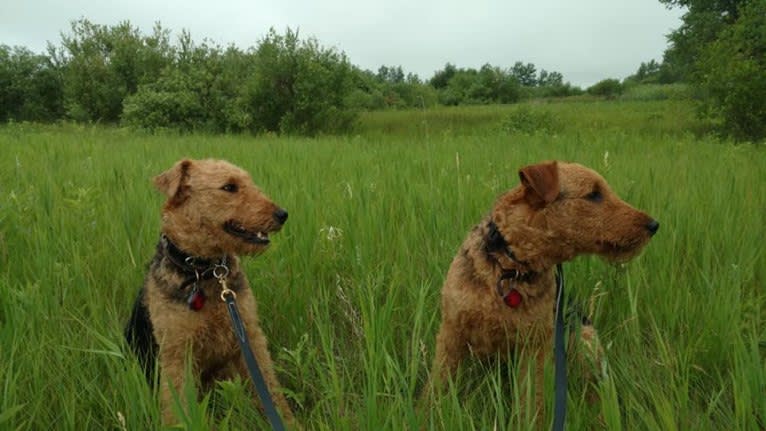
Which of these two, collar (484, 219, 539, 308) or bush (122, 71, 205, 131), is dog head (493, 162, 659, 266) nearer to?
collar (484, 219, 539, 308)

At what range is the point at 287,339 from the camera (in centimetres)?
292

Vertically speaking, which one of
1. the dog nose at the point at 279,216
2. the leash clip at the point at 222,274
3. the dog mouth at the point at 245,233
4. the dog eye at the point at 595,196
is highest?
the dog eye at the point at 595,196

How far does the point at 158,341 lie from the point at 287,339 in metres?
0.78

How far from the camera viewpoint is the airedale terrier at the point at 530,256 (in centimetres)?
238

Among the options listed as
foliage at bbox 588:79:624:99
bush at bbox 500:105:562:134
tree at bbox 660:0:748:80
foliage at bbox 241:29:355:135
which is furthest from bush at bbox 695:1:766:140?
foliage at bbox 588:79:624:99

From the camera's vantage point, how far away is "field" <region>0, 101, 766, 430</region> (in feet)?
6.08

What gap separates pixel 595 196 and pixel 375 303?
133 centimetres

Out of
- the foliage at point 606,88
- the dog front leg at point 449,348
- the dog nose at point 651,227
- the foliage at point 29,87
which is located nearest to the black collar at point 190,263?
the dog front leg at point 449,348

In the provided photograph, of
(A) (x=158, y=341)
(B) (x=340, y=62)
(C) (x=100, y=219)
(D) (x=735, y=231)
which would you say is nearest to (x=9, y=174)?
(C) (x=100, y=219)

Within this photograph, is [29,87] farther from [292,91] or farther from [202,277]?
[202,277]

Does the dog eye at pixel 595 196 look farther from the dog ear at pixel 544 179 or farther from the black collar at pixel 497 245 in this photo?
the black collar at pixel 497 245

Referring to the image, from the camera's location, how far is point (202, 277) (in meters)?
2.49

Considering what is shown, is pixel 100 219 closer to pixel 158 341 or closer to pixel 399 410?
pixel 158 341

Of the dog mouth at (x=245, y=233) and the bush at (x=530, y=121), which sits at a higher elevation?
the dog mouth at (x=245, y=233)
